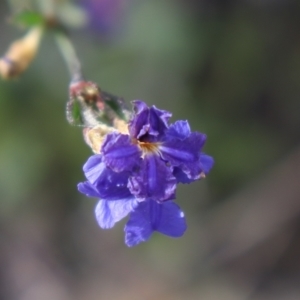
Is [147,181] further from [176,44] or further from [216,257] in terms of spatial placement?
[216,257]

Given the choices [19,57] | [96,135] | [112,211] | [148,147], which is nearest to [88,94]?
[96,135]

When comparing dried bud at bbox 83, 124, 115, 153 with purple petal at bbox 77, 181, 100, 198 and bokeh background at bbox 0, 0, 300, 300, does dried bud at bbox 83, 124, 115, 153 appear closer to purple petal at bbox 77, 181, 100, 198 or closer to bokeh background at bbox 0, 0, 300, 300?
purple petal at bbox 77, 181, 100, 198

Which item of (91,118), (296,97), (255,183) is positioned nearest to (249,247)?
(255,183)

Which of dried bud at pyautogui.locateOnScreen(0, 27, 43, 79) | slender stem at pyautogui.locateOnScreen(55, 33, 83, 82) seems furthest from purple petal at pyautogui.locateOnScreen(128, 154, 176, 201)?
dried bud at pyautogui.locateOnScreen(0, 27, 43, 79)

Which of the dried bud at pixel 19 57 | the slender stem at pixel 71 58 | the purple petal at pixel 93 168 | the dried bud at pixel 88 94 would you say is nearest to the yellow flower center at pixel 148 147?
the purple petal at pixel 93 168

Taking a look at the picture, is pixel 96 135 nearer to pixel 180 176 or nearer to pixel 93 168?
pixel 93 168

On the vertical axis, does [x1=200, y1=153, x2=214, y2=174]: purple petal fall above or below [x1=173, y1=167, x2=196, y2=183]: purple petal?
above
